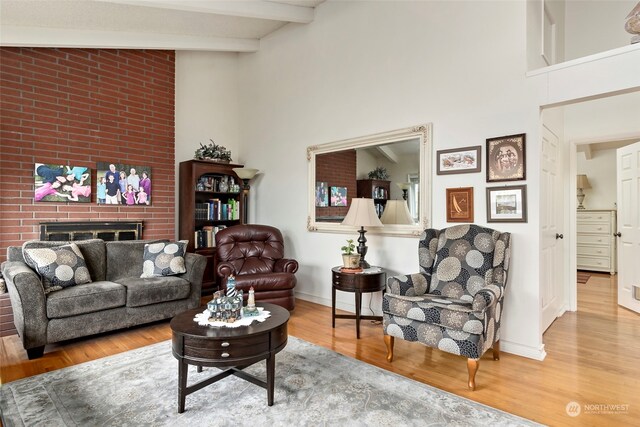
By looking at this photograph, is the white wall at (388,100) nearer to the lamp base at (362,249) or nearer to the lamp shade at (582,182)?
the lamp base at (362,249)

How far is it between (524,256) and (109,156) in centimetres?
475

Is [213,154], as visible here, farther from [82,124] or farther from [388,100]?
[388,100]

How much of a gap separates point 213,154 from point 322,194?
1.82 m

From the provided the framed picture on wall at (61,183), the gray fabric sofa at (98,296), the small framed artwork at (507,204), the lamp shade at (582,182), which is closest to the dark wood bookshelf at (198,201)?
the gray fabric sofa at (98,296)

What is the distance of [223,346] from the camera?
2.00 meters

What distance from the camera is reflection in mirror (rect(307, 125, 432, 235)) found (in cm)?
364

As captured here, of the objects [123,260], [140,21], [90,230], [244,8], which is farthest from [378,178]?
[90,230]

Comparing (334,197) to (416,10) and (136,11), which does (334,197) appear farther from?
(136,11)

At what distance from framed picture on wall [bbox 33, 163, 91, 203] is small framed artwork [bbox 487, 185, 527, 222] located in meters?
4.46

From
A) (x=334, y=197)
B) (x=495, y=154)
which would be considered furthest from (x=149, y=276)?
(x=495, y=154)

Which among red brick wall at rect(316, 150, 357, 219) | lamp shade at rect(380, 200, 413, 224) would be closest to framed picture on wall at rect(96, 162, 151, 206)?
red brick wall at rect(316, 150, 357, 219)

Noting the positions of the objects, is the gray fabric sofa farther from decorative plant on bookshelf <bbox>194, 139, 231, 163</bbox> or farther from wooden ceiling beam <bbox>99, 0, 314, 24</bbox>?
wooden ceiling beam <bbox>99, 0, 314, 24</bbox>

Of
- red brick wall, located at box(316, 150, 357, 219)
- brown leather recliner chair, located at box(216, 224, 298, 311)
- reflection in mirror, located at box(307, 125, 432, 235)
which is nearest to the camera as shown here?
reflection in mirror, located at box(307, 125, 432, 235)

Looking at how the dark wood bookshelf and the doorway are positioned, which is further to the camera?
the dark wood bookshelf
